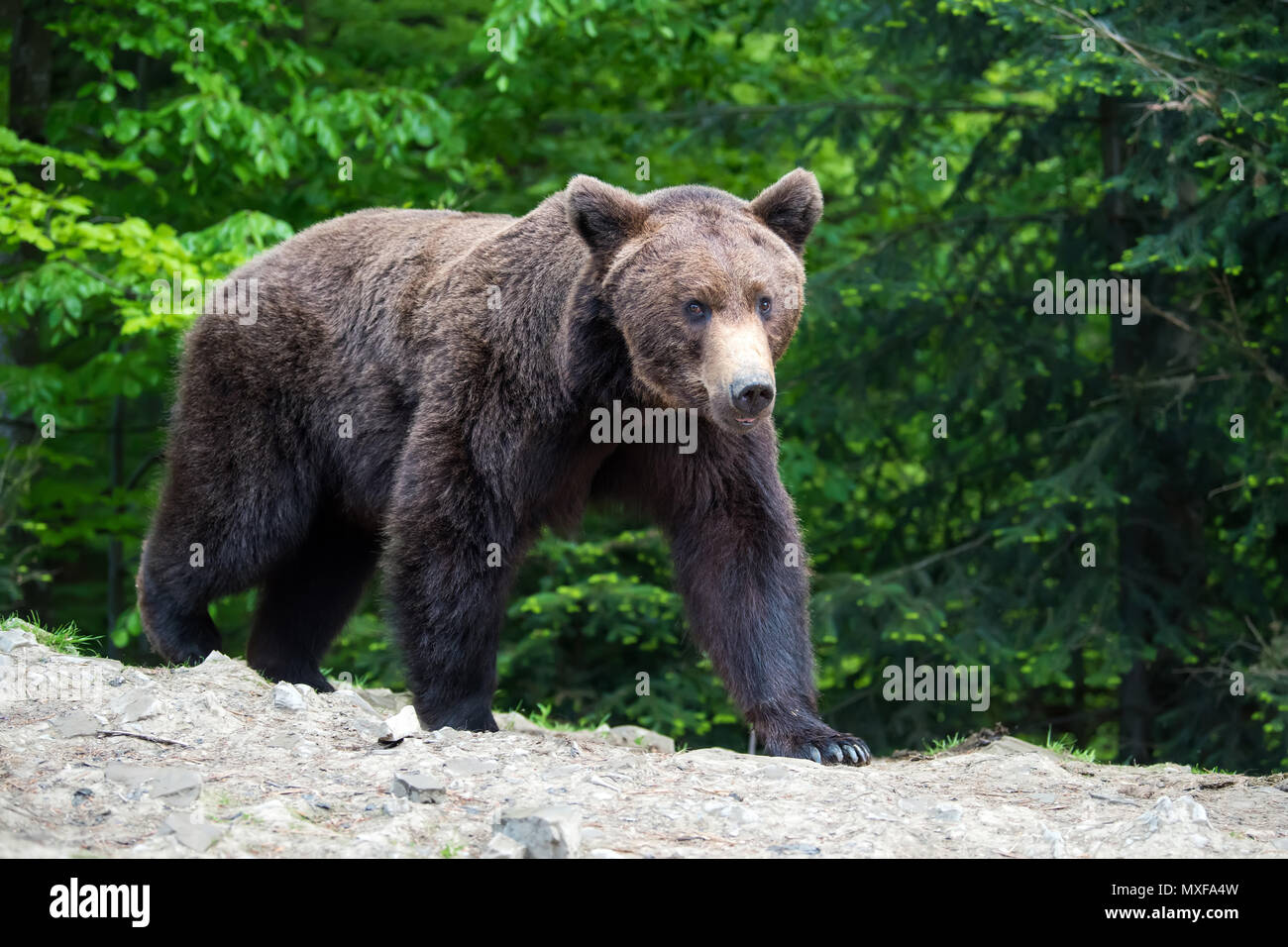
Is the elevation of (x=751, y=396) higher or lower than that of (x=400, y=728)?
higher

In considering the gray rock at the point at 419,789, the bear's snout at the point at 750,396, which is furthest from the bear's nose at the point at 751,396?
the gray rock at the point at 419,789

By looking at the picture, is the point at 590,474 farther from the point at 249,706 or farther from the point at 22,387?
the point at 22,387

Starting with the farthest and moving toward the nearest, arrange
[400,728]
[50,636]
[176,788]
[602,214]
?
1. [50,636]
2. [602,214]
3. [400,728]
4. [176,788]

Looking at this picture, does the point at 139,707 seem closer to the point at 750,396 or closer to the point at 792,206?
the point at 750,396

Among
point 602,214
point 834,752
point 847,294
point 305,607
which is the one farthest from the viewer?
point 847,294

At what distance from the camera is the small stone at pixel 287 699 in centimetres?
606

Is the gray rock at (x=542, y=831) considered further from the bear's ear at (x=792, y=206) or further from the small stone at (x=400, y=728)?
the bear's ear at (x=792, y=206)

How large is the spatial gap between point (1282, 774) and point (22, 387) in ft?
31.7

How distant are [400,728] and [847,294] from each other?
7567 millimetres

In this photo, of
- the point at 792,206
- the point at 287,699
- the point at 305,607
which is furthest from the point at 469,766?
the point at 305,607

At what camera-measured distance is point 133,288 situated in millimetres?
10008

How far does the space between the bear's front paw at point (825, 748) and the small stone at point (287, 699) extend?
2.10 meters

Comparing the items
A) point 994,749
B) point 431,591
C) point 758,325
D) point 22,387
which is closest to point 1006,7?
point 758,325

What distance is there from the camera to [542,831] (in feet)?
13.2
